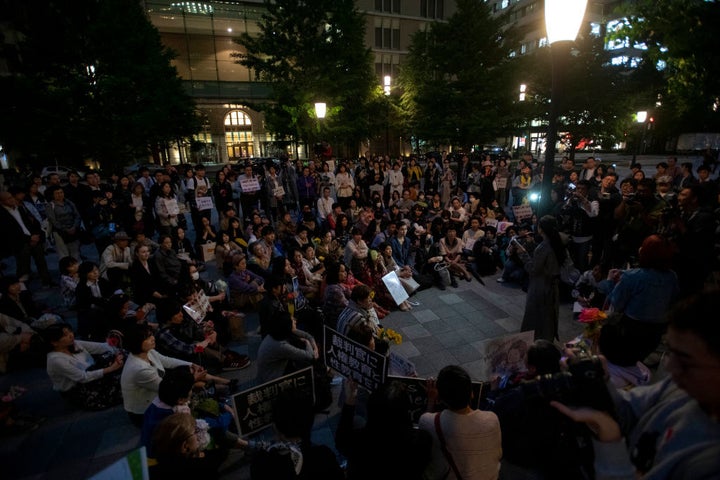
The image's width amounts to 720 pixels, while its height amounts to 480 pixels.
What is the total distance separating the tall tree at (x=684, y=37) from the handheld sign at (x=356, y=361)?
13.6 m

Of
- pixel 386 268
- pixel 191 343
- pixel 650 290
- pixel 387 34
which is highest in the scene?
pixel 387 34

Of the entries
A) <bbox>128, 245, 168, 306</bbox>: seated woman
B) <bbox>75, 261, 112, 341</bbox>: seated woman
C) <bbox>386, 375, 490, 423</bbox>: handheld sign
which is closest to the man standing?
<bbox>75, 261, 112, 341</bbox>: seated woman

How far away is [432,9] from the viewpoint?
135ft

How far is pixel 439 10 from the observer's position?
41.5 meters

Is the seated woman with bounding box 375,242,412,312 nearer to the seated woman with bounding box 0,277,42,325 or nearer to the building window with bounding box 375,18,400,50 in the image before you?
the seated woman with bounding box 0,277,42,325

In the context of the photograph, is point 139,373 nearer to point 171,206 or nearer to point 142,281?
point 142,281

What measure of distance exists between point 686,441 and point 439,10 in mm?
48939

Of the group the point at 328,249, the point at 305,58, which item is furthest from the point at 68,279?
the point at 305,58

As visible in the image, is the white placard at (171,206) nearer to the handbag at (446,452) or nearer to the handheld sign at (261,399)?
the handheld sign at (261,399)

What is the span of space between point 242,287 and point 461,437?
564cm

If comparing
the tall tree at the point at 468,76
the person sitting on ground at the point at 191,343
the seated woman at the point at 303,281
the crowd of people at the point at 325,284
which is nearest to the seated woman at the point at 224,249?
the crowd of people at the point at 325,284

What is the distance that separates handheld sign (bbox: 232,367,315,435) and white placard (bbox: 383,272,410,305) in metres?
3.93

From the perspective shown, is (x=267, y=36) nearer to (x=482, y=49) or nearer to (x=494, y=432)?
(x=482, y=49)

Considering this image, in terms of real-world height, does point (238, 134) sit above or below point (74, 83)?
above
